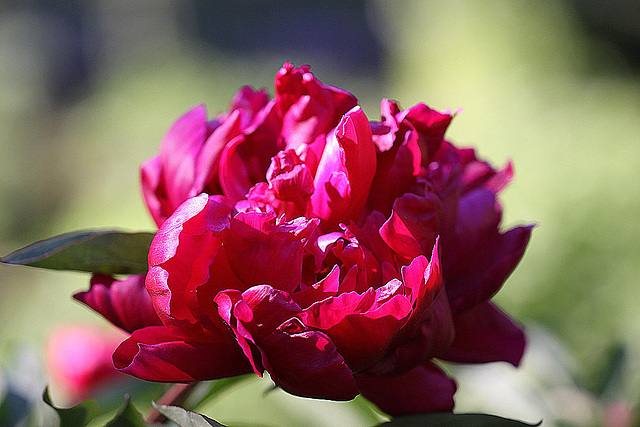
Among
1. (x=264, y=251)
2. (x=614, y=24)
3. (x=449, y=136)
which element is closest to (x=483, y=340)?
(x=264, y=251)

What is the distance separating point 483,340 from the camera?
1.35 feet

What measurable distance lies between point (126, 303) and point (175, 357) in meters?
0.05

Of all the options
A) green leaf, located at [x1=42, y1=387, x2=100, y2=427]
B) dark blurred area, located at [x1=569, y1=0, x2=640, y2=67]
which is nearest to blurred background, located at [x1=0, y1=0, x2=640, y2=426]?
dark blurred area, located at [x1=569, y1=0, x2=640, y2=67]

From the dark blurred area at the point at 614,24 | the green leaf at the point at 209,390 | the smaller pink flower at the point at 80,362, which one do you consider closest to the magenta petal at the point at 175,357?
the green leaf at the point at 209,390

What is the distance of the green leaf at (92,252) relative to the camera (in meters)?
0.36

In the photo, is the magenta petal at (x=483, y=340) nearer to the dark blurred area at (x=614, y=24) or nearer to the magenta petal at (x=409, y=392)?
the magenta petal at (x=409, y=392)

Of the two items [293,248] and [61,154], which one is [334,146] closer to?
[293,248]

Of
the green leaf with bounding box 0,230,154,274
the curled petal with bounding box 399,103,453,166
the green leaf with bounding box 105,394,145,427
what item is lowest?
the green leaf with bounding box 105,394,145,427

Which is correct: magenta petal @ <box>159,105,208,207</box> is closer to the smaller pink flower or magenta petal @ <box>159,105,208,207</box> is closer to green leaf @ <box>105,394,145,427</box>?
green leaf @ <box>105,394,145,427</box>

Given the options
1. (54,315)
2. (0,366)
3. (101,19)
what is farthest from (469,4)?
(101,19)

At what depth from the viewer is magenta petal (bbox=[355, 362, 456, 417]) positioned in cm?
38

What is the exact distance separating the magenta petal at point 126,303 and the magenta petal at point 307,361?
8cm

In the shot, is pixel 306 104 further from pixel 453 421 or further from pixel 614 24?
pixel 614 24

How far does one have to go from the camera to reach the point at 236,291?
312 millimetres
